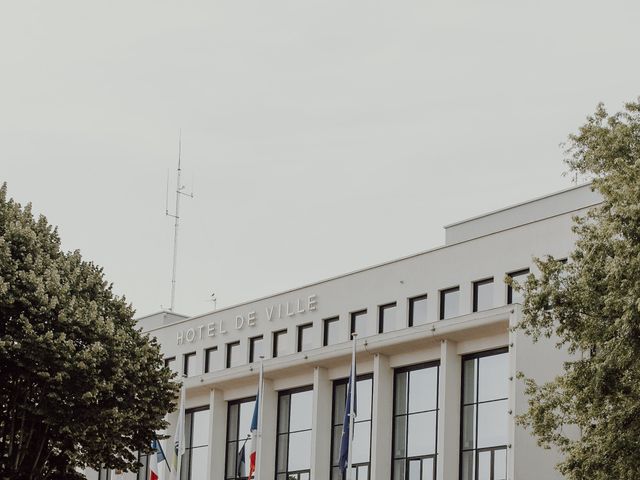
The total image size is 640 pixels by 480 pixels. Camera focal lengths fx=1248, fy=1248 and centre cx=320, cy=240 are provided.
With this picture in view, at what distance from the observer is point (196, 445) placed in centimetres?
5981

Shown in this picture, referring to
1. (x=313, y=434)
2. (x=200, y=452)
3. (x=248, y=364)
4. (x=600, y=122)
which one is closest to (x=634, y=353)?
(x=600, y=122)

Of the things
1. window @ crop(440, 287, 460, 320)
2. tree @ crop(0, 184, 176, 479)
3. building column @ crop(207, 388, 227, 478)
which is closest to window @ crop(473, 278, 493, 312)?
window @ crop(440, 287, 460, 320)

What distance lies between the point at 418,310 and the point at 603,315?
18.2 metres

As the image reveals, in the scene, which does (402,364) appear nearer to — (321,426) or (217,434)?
(321,426)

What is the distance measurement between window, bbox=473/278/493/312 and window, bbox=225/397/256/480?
14183mm

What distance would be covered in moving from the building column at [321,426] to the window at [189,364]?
959cm

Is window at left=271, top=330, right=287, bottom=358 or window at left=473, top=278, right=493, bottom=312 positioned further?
window at left=271, top=330, right=287, bottom=358

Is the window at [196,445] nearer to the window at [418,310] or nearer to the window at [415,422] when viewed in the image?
the window at [415,422]

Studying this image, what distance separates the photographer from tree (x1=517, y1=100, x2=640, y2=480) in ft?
97.5

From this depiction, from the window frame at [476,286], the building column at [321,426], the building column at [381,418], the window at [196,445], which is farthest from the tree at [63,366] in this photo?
the window at [196,445]

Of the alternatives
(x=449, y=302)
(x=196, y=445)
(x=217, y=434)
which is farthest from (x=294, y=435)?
(x=449, y=302)

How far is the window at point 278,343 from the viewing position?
54.9 m

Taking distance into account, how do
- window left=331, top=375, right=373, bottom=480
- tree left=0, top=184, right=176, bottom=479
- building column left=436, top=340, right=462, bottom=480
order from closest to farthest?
tree left=0, top=184, right=176, bottom=479, building column left=436, top=340, right=462, bottom=480, window left=331, top=375, right=373, bottom=480

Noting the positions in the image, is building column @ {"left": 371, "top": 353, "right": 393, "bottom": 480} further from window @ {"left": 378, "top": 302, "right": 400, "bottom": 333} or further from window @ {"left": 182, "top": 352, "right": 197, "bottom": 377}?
window @ {"left": 182, "top": 352, "right": 197, "bottom": 377}
